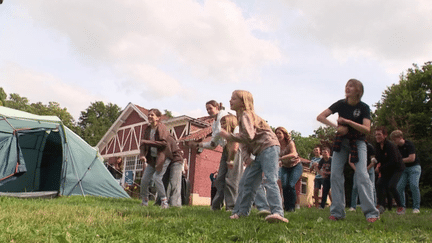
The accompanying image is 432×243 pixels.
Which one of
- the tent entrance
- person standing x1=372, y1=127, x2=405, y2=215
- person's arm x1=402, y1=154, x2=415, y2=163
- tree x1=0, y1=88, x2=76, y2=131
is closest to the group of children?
person standing x1=372, y1=127, x2=405, y2=215

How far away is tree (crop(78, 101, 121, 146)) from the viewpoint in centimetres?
4981

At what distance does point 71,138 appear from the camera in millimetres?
11680

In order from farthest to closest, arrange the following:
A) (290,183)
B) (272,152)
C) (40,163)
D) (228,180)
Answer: (40,163), (290,183), (228,180), (272,152)

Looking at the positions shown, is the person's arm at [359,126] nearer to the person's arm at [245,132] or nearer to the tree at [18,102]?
the person's arm at [245,132]

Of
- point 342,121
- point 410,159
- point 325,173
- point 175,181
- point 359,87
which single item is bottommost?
point 175,181

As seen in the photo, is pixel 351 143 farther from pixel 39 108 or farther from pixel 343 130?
pixel 39 108

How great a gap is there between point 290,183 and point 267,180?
369 cm

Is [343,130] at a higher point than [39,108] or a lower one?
lower

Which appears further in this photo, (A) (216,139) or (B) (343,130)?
(A) (216,139)

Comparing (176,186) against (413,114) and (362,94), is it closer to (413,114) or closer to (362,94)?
(362,94)

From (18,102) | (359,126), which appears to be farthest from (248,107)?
(18,102)

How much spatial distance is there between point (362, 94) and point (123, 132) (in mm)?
26494

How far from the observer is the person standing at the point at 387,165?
22.5 feet

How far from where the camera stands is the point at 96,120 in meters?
51.3
